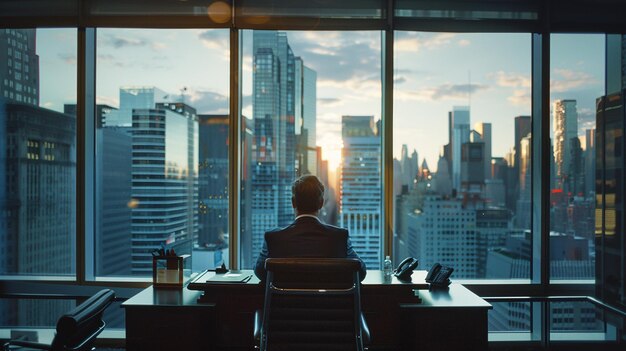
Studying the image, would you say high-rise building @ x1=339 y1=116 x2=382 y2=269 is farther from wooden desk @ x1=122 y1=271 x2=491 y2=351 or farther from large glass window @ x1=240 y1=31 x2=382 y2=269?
wooden desk @ x1=122 y1=271 x2=491 y2=351

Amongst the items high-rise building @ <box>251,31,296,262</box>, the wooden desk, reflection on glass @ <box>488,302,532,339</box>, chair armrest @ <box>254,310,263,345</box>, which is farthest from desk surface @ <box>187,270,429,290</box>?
reflection on glass @ <box>488,302,532,339</box>

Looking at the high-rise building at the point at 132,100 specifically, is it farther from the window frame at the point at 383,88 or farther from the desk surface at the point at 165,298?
the desk surface at the point at 165,298

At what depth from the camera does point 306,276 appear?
87.1 inches

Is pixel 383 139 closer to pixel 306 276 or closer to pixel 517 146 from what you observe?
pixel 517 146

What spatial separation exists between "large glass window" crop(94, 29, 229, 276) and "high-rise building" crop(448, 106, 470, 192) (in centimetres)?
228

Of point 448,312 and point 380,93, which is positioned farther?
point 380,93

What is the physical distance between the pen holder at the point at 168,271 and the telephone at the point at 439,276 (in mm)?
1839

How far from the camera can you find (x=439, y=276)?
11.3 feet

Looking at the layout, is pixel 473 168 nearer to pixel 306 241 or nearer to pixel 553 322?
pixel 553 322

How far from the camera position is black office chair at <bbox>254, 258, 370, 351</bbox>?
86.6 inches

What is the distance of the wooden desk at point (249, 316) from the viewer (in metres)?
2.92

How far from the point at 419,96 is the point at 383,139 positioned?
541mm

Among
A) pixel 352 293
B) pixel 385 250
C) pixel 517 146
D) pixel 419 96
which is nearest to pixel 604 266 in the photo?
pixel 517 146

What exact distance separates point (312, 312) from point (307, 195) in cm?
84
